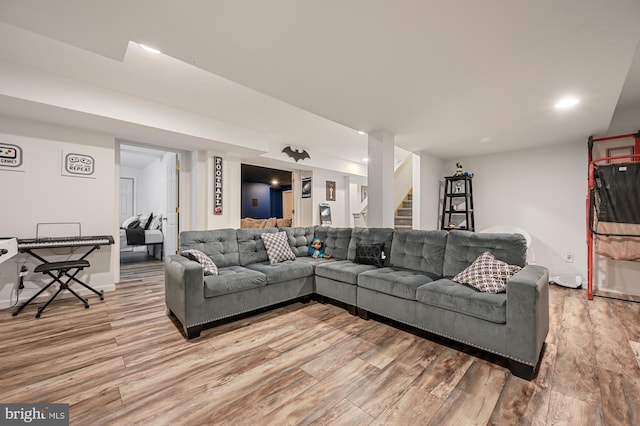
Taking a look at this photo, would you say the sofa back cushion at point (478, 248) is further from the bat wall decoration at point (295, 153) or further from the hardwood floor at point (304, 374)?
the bat wall decoration at point (295, 153)

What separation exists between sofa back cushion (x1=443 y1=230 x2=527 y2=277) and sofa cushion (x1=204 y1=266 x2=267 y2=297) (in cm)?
193

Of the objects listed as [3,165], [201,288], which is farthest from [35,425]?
[3,165]

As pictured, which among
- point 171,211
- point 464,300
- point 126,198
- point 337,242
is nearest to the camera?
point 464,300

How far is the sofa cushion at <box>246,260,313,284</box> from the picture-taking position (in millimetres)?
2947

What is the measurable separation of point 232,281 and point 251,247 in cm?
90

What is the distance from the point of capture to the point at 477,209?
5234mm

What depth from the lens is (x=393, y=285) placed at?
253 centimetres

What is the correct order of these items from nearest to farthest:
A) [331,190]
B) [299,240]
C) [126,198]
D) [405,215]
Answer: [299,240]
[405,215]
[331,190]
[126,198]

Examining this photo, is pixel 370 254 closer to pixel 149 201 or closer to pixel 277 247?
pixel 277 247

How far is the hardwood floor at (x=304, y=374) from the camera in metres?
1.49

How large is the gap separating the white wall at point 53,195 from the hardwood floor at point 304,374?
0.83 metres

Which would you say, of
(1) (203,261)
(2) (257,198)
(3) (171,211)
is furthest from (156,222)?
(1) (203,261)

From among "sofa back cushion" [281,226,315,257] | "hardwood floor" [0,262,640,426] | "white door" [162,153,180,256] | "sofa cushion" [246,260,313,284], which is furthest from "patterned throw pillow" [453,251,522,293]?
"white door" [162,153,180,256]

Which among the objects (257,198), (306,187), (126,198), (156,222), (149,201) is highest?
(306,187)
